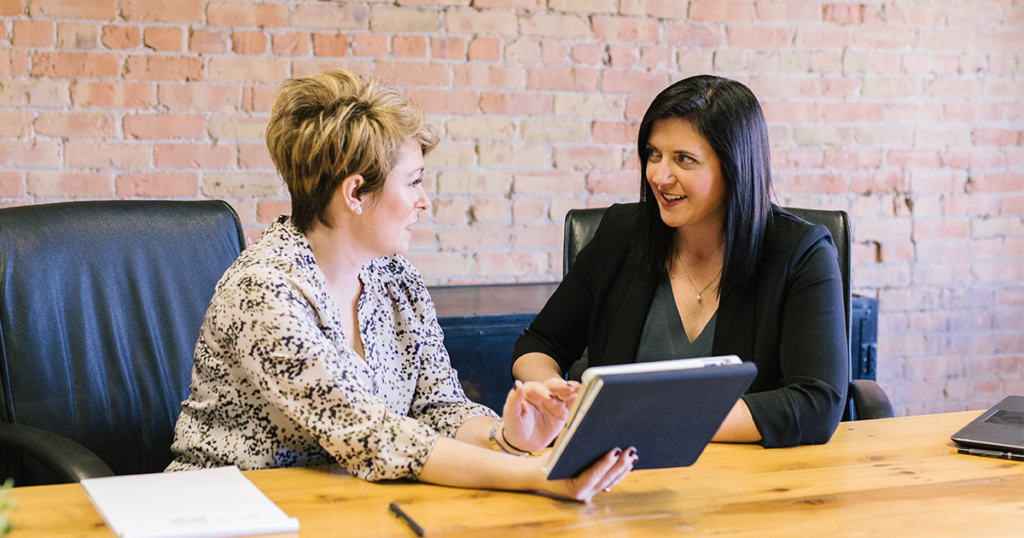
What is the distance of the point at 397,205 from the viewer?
53.4 inches

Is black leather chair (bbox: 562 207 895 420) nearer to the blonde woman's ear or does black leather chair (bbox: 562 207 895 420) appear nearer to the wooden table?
the wooden table

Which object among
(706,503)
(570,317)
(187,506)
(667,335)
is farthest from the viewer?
(570,317)

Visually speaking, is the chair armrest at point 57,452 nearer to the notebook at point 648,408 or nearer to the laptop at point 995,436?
the notebook at point 648,408

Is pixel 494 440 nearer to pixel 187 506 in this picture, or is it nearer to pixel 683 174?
pixel 187 506

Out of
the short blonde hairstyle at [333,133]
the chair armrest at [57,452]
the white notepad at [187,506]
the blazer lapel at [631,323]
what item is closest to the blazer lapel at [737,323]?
the blazer lapel at [631,323]

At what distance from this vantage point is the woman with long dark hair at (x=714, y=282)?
4.81ft

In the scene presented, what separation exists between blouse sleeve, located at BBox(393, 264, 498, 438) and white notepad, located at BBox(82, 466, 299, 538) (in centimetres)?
39

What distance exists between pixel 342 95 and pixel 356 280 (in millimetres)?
301

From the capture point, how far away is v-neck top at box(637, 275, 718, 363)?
1.66 meters

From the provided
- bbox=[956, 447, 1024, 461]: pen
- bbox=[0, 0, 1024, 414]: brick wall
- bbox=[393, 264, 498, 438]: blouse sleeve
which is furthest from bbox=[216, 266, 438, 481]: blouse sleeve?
bbox=[0, 0, 1024, 414]: brick wall

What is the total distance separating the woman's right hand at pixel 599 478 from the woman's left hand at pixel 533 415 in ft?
0.38

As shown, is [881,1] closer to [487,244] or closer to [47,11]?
[487,244]

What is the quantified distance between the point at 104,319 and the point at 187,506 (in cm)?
72

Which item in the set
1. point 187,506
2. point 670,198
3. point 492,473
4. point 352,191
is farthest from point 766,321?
point 187,506
